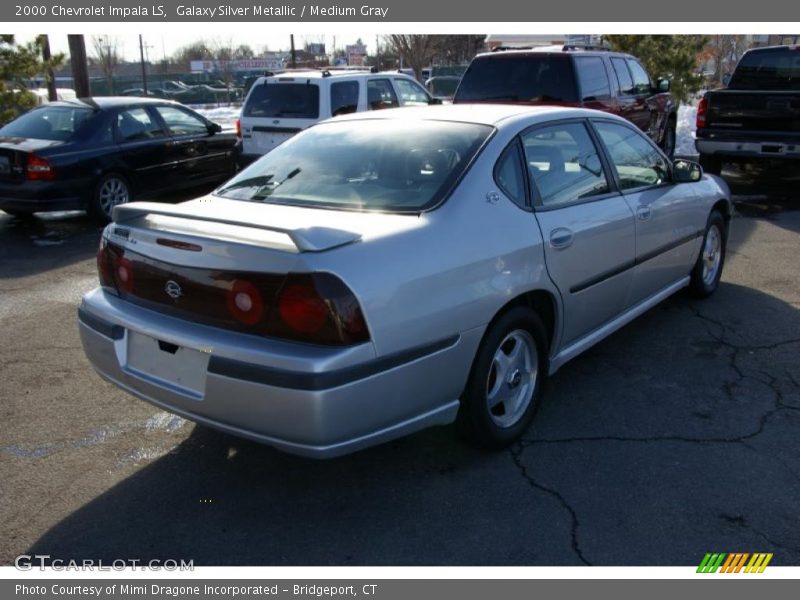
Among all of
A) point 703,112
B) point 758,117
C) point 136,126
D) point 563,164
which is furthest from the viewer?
point 703,112

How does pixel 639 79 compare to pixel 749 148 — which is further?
pixel 639 79

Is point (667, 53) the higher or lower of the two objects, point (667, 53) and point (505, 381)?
the higher

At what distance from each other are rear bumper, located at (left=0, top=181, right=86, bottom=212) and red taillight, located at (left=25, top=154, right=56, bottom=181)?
0.18ft

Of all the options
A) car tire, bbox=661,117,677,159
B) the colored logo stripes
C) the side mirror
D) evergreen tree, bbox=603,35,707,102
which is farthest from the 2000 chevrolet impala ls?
evergreen tree, bbox=603,35,707,102

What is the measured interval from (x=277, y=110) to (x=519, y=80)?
3.30 metres

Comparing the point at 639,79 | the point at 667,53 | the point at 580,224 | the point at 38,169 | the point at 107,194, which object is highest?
the point at 667,53

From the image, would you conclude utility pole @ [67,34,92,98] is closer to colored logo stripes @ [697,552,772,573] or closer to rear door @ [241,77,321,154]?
rear door @ [241,77,321,154]

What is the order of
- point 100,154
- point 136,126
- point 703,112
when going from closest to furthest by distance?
point 100,154 < point 136,126 < point 703,112

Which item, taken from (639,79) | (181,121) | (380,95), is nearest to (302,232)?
(181,121)

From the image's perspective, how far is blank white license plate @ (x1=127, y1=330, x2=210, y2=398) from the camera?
2.98 m

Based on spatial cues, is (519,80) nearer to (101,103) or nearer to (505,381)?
(101,103)

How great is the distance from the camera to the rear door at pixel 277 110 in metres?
10.1

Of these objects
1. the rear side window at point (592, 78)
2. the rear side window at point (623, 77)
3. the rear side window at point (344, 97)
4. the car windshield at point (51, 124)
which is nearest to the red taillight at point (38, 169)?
the car windshield at point (51, 124)

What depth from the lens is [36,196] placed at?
845 centimetres
